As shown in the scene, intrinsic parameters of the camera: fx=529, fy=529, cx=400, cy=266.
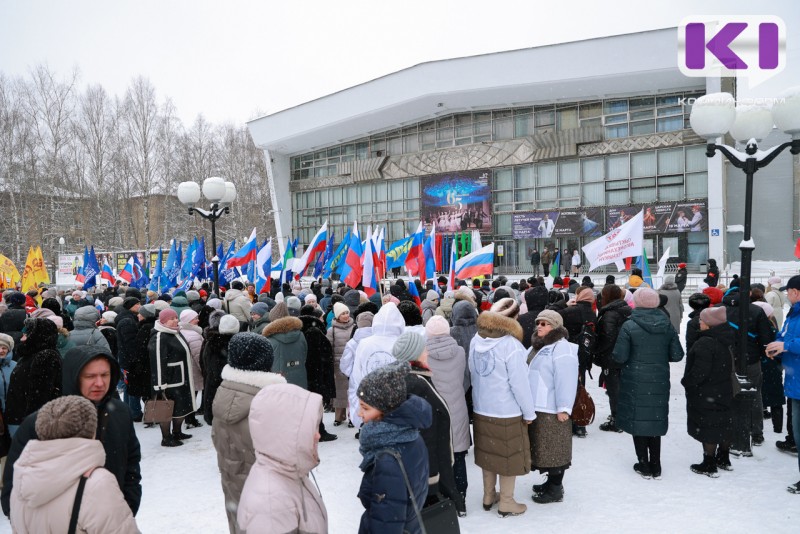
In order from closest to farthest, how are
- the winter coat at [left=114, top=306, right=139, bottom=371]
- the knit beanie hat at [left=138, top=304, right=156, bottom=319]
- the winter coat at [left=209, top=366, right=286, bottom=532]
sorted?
the winter coat at [left=209, top=366, right=286, bottom=532]
the knit beanie hat at [left=138, top=304, right=156, bottom=319]
the winter coat at [left=114, top=306, right=139, bottom=371]

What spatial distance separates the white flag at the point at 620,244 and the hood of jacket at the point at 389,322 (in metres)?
6.47

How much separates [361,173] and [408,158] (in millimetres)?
3839

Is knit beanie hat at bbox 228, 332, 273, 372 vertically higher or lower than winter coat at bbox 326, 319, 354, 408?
higher

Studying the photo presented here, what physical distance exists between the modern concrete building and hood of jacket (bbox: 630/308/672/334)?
953 inches

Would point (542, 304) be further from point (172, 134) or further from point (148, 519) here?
point (172, 134)

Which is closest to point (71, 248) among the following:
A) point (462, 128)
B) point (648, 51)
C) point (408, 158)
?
point (408, 158)

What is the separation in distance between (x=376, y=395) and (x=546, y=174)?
97.8 feet

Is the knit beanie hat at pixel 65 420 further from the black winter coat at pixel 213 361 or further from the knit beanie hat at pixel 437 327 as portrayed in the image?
the black winter coat at pixel 213 361

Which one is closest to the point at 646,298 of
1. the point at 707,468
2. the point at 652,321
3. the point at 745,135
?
the point at 652,321

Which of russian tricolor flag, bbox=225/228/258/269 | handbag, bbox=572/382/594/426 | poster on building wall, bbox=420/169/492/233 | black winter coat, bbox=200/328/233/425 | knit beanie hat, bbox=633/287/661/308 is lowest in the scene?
handbag, bbox=572/382/594/426

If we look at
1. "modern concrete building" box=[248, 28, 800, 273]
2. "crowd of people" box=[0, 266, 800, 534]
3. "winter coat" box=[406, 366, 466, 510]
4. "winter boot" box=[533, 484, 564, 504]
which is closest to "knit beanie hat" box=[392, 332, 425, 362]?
"crowd of people" box=[0, 266, 800, 534]

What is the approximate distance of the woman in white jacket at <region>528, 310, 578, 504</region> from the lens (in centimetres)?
457


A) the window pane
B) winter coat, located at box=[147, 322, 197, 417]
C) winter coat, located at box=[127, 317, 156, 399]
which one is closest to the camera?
winter coat, located at box=[147, 322, 197, 417]

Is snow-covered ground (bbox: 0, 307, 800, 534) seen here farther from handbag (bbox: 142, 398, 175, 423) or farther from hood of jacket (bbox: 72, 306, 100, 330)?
hood of jacket (bbox: 72, 306, 100, 330)
